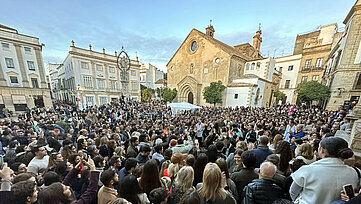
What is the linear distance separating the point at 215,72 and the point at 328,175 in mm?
21114

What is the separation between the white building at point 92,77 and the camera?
843 inches

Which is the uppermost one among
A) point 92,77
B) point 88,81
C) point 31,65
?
point 31,65

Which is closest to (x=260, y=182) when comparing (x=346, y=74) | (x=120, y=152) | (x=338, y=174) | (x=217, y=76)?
(x=338, y=174)

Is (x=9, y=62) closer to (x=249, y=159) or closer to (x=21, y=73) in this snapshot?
(x=21, y=73)

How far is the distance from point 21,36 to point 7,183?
27.6 meters

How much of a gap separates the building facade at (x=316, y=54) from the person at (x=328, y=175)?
95.7 ft

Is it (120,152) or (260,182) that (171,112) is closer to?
(120,152)

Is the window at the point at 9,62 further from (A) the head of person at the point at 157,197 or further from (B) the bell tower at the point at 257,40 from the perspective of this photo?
(B) the bell tower at the point at 257,40

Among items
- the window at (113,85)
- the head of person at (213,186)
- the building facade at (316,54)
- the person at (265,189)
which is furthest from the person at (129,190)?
the building facade at (316,54)

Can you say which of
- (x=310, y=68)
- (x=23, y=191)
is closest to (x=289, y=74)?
(x=310, y=68)

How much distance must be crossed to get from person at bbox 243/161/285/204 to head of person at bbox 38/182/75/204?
2.37 metres

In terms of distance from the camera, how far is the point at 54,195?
143 centimetres

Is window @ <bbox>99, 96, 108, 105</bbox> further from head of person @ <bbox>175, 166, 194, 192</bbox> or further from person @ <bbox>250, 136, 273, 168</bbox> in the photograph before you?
person @ <bbox>250, 136, 273, 168</bbox>

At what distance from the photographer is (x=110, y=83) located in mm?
25781
